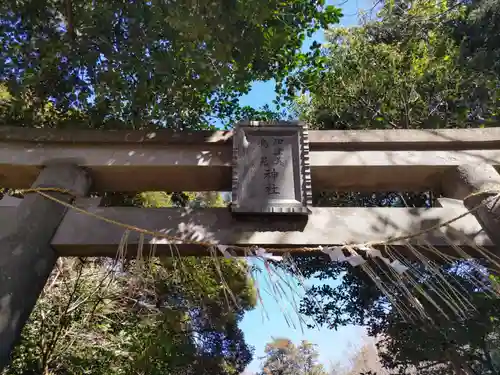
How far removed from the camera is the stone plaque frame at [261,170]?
9.14 ft

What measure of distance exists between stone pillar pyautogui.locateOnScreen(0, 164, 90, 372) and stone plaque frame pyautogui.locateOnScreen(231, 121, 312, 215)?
47.2 inches

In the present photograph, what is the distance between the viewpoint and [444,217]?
9.23ft

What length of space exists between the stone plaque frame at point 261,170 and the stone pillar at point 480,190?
1112 millimetres

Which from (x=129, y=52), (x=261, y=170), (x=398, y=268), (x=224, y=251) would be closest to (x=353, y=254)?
(x=398, y=268)

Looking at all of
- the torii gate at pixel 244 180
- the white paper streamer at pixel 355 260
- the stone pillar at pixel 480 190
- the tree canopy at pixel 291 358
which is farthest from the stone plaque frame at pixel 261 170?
the tree canopy at pixel 291 358

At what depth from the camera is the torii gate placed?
2672 millimetres

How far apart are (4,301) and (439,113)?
6276 mm

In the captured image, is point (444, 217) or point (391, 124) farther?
point (391, 124)

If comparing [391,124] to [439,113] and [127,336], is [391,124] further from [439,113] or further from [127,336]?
[127,336]

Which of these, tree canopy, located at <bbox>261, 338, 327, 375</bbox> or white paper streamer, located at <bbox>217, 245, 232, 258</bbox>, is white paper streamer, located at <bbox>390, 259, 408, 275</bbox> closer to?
white paper streamer, located at <bbox>217, 245, 232, 258</bbox>

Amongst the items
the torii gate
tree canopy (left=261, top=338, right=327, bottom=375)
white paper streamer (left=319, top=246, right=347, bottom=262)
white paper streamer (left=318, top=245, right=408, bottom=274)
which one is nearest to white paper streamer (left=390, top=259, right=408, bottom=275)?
white paper streamer (left=318, top=245, right=408, bottom=274)

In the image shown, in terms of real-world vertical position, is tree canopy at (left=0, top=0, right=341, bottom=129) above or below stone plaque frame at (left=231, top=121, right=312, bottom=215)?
above

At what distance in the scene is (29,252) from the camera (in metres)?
2.48

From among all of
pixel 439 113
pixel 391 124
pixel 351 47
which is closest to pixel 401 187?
pixel 391 124
